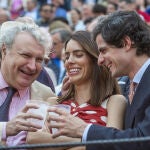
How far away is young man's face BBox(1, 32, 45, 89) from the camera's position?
477 centimetres

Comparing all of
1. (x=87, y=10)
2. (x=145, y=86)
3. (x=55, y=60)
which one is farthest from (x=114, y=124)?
(x=87, y=10)

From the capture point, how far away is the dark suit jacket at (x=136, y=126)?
3.70 meters

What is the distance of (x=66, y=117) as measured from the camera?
3.83m

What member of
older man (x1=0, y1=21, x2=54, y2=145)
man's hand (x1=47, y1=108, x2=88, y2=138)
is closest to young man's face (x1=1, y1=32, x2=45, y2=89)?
older man (x1=0, y1=21, x2=54, y2=145)

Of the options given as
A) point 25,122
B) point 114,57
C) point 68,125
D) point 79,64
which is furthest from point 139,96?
point 79,64

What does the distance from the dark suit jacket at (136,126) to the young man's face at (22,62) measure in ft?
3.48

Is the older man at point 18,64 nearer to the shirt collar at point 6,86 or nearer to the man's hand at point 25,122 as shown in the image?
the shirt collar at point 6,86

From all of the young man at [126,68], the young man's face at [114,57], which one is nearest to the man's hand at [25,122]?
the young man at [126,68]

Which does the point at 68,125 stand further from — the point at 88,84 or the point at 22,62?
the point at 22,62

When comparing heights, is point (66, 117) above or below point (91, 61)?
below

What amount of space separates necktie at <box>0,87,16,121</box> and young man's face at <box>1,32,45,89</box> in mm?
56

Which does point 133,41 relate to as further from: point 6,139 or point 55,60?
point 55,60

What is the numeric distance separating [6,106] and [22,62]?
0.36 meters

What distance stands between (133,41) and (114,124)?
0.59 meters
